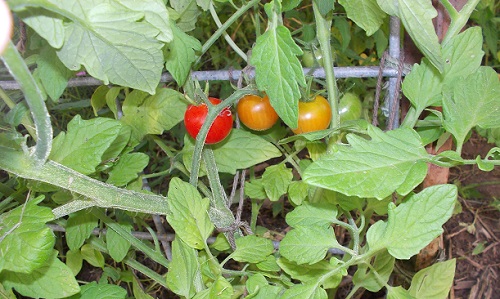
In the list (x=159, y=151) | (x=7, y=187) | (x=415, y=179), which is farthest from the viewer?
(x=159, y=151)

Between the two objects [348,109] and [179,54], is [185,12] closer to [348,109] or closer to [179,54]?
[179,54]

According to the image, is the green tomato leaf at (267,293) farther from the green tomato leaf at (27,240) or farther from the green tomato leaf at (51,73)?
the green tomato leaf at (51,73)

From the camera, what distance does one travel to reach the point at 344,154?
673 mm

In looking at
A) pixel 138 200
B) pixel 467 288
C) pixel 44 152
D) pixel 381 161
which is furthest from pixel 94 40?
pixel 467 288

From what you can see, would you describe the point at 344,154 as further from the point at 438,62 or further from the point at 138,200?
the point at 138,200

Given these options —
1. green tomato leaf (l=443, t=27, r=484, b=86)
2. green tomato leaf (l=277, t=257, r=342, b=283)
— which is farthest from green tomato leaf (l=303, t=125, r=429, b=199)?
green tomato leaf (l=277, t=257, r=342, b=283)

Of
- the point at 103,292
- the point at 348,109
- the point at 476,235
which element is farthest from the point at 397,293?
the point at 476,235

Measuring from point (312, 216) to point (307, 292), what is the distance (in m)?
0.13

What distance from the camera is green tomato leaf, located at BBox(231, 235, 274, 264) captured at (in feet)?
2.80

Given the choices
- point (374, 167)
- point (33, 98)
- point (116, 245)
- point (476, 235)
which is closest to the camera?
point (33, 98)

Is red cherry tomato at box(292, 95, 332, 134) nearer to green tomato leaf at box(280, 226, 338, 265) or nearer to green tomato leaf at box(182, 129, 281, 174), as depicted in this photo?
green tomato leaf at box(182, 129, 281, 174)

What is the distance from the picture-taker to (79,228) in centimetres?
97

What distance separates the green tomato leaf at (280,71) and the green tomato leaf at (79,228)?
0.43m

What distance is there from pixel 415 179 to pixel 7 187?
74 cm
